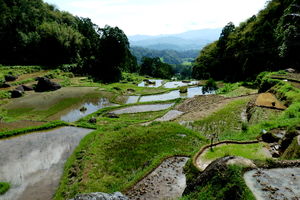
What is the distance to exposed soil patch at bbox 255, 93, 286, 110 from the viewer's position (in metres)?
17.8

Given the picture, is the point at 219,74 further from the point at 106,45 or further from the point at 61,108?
the point at 61,108

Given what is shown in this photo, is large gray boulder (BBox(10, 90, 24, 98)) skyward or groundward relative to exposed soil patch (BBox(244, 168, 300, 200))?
groundward

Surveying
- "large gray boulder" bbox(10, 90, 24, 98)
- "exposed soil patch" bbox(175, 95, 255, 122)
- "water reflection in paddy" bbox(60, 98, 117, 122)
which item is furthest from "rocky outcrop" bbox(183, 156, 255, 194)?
"large gray boulder" bbox(10, 90, 24, 98)

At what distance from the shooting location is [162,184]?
9.96m

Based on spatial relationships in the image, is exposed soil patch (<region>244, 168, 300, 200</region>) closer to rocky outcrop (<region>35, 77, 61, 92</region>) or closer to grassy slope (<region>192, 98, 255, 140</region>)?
grassy slope (<region>192, 98, 255, 140</region>)

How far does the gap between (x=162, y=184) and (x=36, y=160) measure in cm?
935

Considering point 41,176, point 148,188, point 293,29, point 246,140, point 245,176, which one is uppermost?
point 293,29

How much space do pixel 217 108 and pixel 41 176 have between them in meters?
17.9

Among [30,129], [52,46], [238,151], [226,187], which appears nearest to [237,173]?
[226,187]

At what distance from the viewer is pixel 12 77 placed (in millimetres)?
38781

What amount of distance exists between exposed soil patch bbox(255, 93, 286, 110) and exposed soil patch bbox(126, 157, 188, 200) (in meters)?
11.4

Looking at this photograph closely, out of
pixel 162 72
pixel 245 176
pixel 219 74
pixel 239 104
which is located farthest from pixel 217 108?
pixel 162 72

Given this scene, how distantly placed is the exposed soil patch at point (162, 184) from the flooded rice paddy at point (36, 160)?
497cm

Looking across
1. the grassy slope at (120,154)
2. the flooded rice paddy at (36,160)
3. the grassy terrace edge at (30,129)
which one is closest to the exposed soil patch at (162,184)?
the grassy slope at (120,154)
